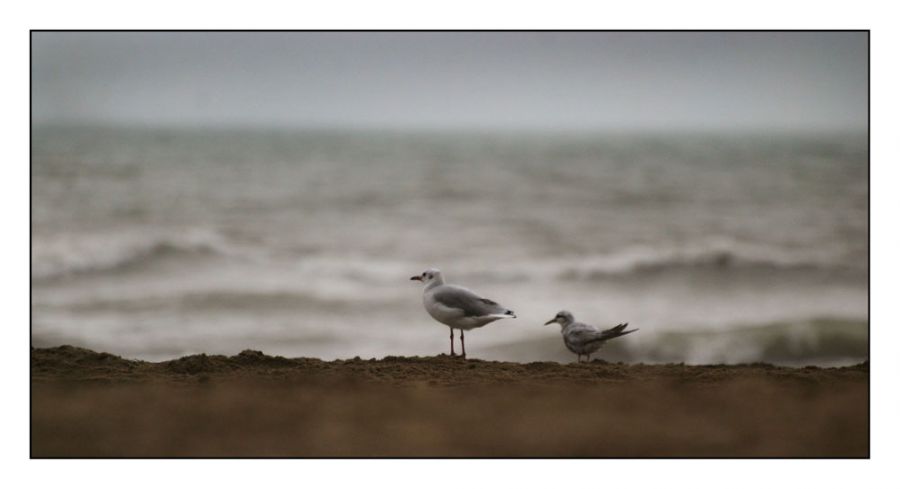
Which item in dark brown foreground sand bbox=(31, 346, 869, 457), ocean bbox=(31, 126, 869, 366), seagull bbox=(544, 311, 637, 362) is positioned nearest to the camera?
dark brown foreground sand bbox=(31, 346, 869, 457)

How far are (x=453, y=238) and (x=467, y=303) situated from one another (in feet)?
11.0

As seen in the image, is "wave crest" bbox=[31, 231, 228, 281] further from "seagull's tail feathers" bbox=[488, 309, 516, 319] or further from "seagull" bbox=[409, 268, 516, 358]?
"seagull's tail feathers" bbox=[488, 309, 516, 319]

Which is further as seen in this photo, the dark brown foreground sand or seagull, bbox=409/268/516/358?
seagull, bbox=409/268/516/358

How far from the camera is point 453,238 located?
888 cm

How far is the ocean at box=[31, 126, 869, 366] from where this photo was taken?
6902 mm

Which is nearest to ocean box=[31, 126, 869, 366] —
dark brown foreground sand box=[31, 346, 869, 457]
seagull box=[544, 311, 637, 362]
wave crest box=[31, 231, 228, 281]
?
wave crest box=[31, 231, 228, 281]

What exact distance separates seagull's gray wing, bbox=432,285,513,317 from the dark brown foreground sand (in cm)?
92

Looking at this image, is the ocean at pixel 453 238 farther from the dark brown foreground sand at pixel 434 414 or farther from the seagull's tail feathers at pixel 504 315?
the dark brown foreground sand at pixel 434 414

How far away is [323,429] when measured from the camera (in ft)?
12.8

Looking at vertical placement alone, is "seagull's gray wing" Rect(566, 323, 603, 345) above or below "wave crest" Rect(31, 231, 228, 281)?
below

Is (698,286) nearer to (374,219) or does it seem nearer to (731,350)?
(731,350)

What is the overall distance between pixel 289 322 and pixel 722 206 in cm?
463

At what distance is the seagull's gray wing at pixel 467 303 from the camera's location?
554 cm

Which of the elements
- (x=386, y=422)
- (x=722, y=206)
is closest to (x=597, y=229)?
(x=722, y=206)
